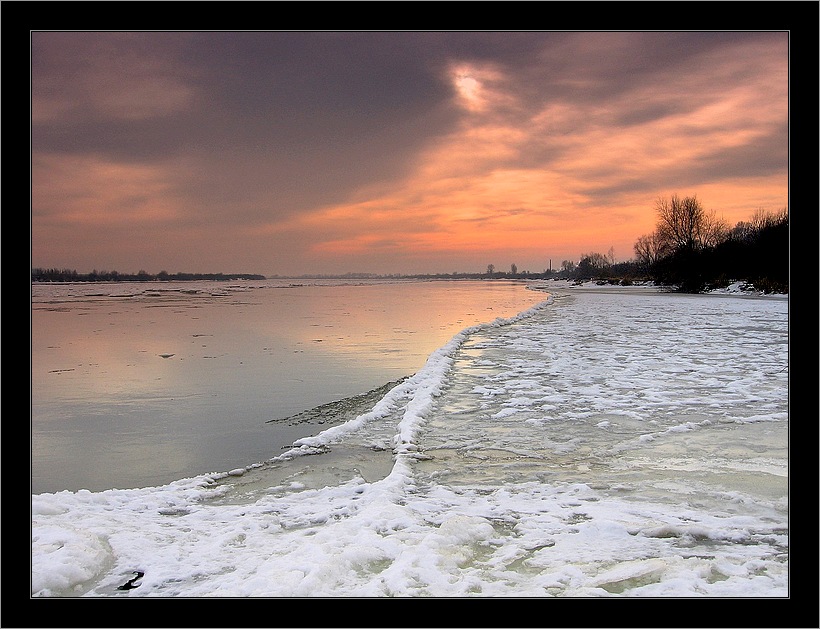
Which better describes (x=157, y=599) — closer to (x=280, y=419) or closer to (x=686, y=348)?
(x=280, y=419)

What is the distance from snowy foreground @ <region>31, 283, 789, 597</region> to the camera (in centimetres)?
262

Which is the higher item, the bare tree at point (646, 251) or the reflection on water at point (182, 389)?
the bare tree at point (646, 251)

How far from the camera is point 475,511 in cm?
360

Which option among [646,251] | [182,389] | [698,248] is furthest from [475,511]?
[646,251]

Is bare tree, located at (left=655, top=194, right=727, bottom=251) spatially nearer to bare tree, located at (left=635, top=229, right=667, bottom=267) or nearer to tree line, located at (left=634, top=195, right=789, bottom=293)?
tree line, located at (left=634, top=195, right=789, bottom=293)

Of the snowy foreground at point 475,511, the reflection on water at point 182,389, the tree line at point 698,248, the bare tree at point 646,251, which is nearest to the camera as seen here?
the snowy foreground at point 475,511

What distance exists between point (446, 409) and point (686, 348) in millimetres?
7265

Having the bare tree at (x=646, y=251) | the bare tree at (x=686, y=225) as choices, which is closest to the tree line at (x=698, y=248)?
the bare tree at (x=686, y=225)

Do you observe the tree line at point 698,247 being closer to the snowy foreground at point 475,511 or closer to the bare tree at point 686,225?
the bare tree at point 686,225

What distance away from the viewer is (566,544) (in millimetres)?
3035

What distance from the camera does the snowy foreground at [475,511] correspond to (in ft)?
8.60

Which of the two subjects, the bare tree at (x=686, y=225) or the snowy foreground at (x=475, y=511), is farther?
the bare tree at (x=686, y=225)

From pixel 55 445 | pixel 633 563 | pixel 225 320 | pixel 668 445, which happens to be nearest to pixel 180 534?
pixel 633 563

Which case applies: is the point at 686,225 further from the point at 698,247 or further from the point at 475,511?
the point at 475,511
